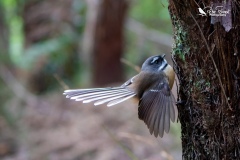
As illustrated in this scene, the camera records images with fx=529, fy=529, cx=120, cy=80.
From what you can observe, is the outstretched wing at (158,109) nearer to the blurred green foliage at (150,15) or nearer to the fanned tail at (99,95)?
the fanned tail at (99,95)

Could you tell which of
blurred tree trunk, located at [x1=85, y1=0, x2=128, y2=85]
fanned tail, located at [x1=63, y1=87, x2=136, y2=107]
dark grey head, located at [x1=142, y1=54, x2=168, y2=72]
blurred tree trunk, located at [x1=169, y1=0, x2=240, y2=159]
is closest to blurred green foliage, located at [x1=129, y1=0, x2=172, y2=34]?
blurred tree trunk, located at [x1=85, y1=0, x2=128, y2=85]

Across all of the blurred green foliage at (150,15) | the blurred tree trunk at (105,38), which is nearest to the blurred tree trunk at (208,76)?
the blurred tree trunk at (105,38)

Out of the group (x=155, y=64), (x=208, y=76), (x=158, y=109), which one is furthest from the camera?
(x=155, y=64)

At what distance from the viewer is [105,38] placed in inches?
389

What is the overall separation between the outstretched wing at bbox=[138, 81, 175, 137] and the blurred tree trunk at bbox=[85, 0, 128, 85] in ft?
22.3

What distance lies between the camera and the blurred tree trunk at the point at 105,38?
31.5 feet

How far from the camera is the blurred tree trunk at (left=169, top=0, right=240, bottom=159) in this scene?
2.23 meters

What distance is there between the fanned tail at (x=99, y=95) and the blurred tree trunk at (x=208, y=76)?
401 millimetres

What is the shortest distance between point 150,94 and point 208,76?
1.90 ft

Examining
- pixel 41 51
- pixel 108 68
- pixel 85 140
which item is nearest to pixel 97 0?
pixel 108 68

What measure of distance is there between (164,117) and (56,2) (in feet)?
30.6

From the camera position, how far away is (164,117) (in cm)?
261

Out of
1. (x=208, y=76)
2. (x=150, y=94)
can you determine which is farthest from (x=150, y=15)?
(x=208, y=76)

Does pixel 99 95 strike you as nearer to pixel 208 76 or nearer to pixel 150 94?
pixel 150 94
